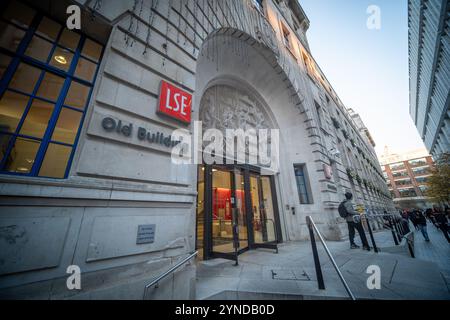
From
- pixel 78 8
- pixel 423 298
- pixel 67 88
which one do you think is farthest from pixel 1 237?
pixel 423 298

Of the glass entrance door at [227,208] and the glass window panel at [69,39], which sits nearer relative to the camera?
the glass window panel at [69,39]

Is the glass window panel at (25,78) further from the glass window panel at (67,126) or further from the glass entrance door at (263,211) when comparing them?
the glass entrance door at (263,211)

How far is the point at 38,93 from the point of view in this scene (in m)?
2.33

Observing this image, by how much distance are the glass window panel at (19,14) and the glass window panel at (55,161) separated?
1846 mm

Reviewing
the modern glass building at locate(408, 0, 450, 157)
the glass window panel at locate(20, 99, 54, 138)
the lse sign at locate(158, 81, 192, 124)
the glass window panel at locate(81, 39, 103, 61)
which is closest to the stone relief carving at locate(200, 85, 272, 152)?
the lse sign at locate(158, 81, 192, 124)

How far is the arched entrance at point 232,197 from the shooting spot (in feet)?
16.3

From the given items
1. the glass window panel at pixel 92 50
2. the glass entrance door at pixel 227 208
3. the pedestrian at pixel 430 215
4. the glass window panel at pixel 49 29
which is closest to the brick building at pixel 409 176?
Answer: the pedestrian at pixel 430 215

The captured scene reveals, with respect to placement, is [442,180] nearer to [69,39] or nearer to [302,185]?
[302,185]

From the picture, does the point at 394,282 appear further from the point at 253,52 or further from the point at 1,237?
the point at 253,52

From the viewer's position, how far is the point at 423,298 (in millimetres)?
2178

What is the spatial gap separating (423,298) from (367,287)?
57cm

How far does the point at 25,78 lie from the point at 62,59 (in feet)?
1.84

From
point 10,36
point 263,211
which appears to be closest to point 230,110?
point 263,211

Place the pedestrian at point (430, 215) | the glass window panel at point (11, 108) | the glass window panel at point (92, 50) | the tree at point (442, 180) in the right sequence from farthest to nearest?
the tree at point (442, 180) < the pedestrian at point (430, 215) < the glass window panel at point (92, 50) < the glass window panel at point (11, 108)
